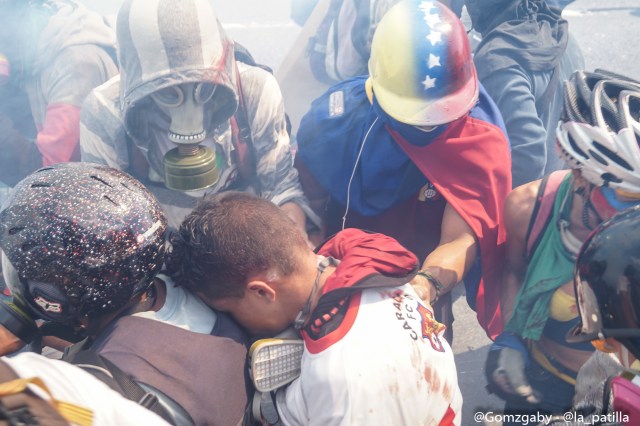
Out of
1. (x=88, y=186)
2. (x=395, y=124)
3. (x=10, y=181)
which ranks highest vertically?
(x=88, y=186)

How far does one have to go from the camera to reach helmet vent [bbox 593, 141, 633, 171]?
2.03 metres

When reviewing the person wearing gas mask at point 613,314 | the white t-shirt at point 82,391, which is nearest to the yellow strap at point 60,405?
the white t-shirt at point 82,391

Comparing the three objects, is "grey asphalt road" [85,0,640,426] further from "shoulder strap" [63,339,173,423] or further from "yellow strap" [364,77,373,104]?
"shoulder strap" [63,339,173,423]

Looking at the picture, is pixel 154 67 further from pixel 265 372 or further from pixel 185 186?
pixel 265 372

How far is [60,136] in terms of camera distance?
3117 millimetres

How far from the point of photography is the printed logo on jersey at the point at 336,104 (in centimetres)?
267

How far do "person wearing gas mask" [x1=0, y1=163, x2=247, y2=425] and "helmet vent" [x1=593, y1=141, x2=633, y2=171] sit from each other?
1459 millimetres

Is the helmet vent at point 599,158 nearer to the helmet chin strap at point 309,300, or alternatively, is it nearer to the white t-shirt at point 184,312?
the helmet chin strap at point 309,300

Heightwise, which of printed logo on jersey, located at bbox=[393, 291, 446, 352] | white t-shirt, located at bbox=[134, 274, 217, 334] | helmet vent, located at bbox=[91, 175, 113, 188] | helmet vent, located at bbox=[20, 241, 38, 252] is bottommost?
printed logo on jersey, located at bbox=[393, 291, 446, 352]

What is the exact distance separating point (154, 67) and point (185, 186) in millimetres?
549

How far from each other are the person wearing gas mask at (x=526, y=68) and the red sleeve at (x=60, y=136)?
230 cm

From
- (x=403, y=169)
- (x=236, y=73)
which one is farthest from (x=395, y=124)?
(x=236, y=73)

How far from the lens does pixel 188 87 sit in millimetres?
2633

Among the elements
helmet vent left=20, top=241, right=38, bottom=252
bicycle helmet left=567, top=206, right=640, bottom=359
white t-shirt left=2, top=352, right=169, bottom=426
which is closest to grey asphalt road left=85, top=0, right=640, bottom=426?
helmet vent left=20, top=241, right=38, bottom=252
